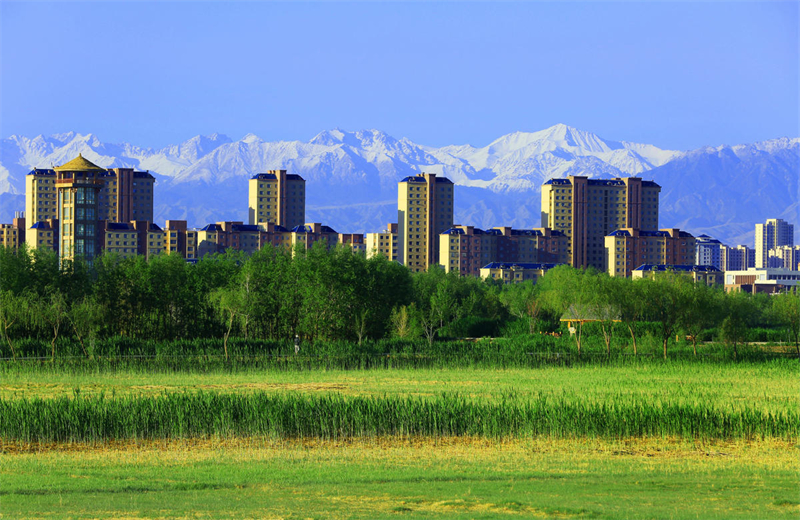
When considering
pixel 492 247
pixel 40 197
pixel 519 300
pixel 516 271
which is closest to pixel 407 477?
pixel 519 300

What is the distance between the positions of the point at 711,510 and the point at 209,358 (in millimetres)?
32784

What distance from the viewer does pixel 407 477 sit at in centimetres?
1867

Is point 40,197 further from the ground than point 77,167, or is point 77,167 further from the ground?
point 40,197

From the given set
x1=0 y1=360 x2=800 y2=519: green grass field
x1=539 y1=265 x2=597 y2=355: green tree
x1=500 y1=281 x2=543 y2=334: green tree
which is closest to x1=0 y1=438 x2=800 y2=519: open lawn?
x1=0 y1=360 x2=800 y2=519: green grass field

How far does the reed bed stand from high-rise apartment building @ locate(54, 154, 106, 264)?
75.2 metres

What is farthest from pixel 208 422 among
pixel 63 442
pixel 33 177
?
pixel 33 177

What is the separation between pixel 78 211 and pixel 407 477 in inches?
3360

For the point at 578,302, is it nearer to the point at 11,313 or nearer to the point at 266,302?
the point at 266,302

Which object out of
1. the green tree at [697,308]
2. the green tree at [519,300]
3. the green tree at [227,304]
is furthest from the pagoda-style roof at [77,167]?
the green tree at [697,308]

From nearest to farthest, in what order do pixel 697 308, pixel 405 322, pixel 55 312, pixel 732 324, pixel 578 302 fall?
pixel 55 312
pixel 697 308
pixel 732 324
pixel 578 302
pixel 405 322

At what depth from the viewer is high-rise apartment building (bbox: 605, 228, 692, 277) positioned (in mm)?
188250

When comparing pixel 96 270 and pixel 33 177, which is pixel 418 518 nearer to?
pixel 96 270

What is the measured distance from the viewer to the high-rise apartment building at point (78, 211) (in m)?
97.3

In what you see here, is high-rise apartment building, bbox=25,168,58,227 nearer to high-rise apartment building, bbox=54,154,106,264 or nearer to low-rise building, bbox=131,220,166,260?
low-rise building, bbox=131,220,166,260
